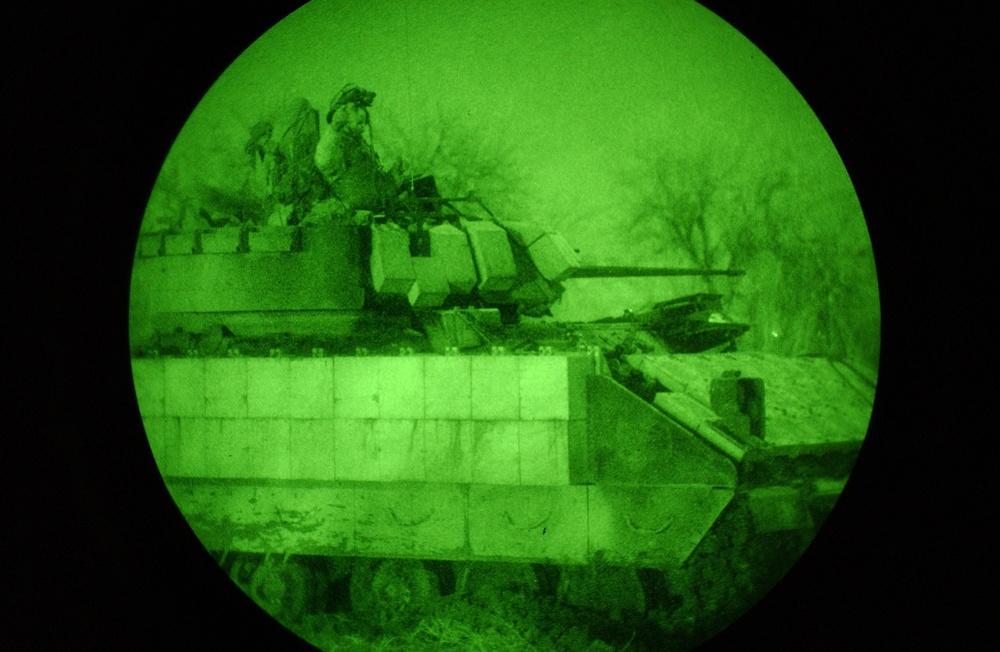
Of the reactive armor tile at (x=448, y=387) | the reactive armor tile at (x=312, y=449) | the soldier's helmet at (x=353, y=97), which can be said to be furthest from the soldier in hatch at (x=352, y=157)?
the reactive armor tile at (x=312, y=449)

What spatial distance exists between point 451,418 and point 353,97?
191 centimetres

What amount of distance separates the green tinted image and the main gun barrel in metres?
0.01

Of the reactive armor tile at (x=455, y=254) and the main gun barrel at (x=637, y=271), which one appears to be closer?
the main gun barrel at (x=637, y=271)

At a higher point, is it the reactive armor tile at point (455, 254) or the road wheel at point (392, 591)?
the reactive armor tile at point (455, 254)

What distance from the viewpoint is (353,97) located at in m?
7.27

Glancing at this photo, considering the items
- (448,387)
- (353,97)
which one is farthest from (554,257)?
(353,97)

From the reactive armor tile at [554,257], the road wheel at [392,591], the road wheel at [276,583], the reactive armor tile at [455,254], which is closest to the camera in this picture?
the reactive armor tile at [554,257]

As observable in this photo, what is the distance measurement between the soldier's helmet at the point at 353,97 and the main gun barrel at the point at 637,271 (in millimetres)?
1525

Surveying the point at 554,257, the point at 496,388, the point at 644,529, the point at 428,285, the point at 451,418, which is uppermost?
the point at 554,257

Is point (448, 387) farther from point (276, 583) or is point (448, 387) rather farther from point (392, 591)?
point (276, 583)

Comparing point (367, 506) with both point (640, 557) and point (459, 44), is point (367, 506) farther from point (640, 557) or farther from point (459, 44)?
point (459, 44)

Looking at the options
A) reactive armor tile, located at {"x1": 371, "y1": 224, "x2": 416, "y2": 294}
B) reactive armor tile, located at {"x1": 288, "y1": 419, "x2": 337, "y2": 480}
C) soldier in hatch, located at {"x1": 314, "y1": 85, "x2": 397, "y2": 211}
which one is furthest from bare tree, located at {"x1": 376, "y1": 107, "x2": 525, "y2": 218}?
reactive armor tile, located at {"x1": 288, "y1": 419, "x2": 337, "y2": 480}

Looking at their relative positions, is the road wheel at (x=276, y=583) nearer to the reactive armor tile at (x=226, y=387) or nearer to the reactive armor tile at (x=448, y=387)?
the reactive armor tile at (x=226, y=387)

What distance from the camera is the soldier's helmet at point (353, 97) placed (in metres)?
7.25
